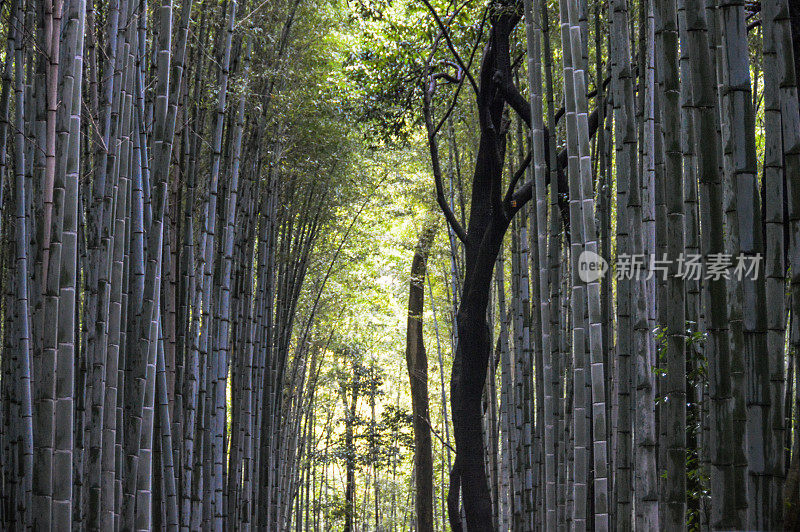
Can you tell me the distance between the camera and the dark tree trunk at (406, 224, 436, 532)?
8.92 m

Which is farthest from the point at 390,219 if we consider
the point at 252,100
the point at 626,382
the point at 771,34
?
the point at 771,34

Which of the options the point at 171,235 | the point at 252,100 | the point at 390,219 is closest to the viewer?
the point at 171,235

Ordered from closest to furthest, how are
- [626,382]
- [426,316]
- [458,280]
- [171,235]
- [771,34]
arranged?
[771,34] → [626,382] → [171,235] → [458,280] → [426,316]

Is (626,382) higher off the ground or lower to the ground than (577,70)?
lower

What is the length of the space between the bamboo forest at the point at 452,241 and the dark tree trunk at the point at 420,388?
2.21 meters

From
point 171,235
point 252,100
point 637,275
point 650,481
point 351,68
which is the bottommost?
point 650,481

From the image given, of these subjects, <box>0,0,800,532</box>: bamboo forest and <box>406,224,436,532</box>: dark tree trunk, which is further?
<box>406,224,436,532</box>: dark tree trunk

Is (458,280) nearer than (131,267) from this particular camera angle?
No

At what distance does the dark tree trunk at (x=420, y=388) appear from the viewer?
892 centimetres

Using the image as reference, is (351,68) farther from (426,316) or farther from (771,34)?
(426,316)

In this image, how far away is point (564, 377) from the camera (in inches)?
161

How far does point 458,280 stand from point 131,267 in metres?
4.27

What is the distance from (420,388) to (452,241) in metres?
3.73

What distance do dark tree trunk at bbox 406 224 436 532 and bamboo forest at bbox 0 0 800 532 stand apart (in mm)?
2211
